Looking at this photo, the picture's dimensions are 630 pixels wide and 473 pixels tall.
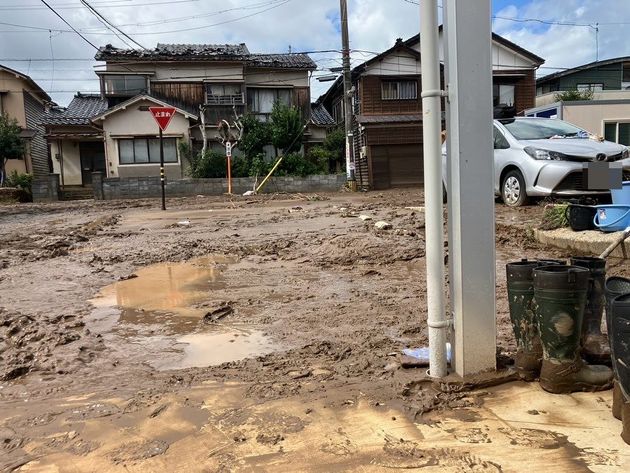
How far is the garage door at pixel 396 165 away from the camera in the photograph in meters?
24.7

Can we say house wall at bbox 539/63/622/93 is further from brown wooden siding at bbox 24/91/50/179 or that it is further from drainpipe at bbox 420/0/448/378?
drainpipe at bbox 420/0/448/378

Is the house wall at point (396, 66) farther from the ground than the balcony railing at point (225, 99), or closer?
farther from the ground

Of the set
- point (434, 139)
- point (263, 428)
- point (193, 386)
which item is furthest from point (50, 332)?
point (434, 139)

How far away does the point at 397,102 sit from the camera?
83.4 feet

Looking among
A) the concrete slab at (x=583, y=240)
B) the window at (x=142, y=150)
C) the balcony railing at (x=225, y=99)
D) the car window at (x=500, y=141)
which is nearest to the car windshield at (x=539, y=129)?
the car window at (x=500, y=141)

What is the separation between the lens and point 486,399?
8.60 feet

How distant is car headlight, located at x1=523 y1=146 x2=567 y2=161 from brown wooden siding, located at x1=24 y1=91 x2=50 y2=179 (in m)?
28.1

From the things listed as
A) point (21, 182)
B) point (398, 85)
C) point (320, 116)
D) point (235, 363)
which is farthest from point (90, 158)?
point (235, 363)

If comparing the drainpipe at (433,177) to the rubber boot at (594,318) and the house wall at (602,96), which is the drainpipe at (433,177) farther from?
the house wall at (602,96)

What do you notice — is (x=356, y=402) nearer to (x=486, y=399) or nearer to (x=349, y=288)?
(x=486, y=399)

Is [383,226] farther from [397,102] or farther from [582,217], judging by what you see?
[397,102]

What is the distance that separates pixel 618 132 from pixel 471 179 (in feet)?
60.9

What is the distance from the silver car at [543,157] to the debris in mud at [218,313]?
5.11 metres

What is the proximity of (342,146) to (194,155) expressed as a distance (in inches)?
299
